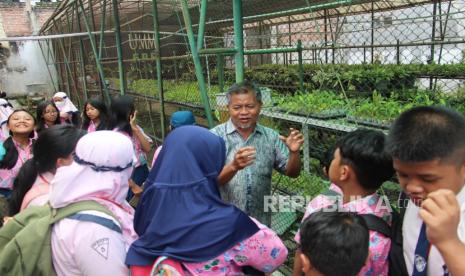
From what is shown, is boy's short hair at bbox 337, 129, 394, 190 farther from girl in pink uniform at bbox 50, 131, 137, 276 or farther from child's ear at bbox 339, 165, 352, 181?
girl in pink uniform at bbox 50, 131, 137, 276

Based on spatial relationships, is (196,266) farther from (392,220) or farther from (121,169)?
(392,220)

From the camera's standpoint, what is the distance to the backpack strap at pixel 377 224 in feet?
4.73

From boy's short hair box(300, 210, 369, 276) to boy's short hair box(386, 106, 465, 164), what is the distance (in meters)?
0.27

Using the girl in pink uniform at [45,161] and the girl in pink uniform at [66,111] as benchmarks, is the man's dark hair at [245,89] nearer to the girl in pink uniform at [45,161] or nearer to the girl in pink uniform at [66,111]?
the girl in pink uniform at [45,161]

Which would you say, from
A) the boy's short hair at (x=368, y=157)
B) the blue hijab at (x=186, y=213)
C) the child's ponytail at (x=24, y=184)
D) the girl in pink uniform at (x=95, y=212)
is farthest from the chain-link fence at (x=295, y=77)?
the child's ponytail at (x=24, y=184)

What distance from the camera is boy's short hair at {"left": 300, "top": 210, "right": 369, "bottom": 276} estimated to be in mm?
1223

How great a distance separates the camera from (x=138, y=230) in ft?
5.12

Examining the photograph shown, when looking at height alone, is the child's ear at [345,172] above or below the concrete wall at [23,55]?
below

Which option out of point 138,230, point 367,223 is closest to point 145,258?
point 138,230

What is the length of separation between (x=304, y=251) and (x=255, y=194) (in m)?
1.11

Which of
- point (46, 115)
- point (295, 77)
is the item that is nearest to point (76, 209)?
point (46, 115)

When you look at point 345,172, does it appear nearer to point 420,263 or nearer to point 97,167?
point 420,263

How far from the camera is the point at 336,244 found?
123cm

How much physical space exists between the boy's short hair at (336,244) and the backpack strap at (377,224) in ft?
0.52
